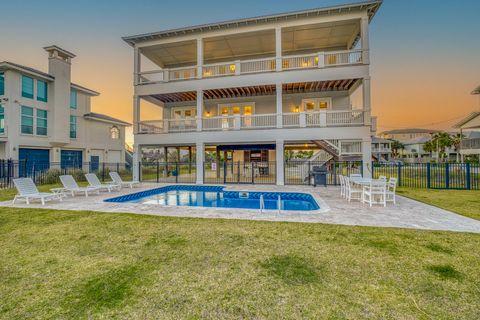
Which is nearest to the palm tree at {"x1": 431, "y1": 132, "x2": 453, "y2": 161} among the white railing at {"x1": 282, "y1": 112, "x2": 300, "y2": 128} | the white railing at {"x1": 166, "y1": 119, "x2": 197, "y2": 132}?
the white railing at {"x1": 282, "y1": 112, "x2": 300, "y2": 128}

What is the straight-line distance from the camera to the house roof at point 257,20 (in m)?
13.0

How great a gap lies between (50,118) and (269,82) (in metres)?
20.7

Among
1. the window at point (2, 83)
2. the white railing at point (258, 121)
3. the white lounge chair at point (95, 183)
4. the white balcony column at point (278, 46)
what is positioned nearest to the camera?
the white lounge chair at point (95, 183)

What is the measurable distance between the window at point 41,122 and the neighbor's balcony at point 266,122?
1117 cm

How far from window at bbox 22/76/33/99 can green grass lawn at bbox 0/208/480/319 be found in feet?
64.5

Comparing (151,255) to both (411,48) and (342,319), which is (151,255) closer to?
(342,319)

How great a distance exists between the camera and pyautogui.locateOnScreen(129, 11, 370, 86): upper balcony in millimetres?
13953

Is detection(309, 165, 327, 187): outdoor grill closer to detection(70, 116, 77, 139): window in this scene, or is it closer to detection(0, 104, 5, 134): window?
detection(70, 116, 77, 139): window

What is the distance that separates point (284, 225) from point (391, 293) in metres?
3.05

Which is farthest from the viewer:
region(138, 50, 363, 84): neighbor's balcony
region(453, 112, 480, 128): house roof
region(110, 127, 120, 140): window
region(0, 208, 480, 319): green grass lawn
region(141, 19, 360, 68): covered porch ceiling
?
region(110, 127, 120, 140): window

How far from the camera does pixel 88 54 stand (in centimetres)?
2261

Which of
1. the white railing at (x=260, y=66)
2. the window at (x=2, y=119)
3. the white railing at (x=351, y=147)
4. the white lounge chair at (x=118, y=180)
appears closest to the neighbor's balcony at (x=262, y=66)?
the white railing at (x=260, y=66)

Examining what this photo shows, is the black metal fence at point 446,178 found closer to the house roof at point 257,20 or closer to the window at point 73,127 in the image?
the house roof at point 257,20

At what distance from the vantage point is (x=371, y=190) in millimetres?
8477
